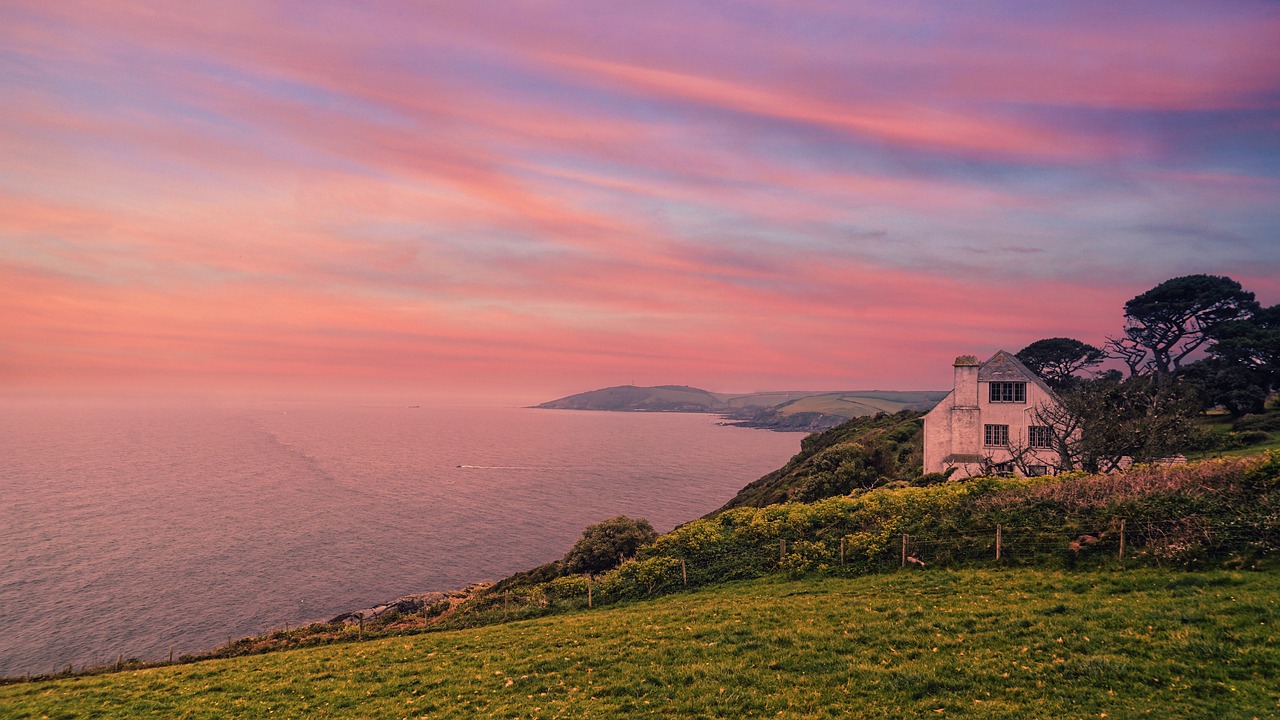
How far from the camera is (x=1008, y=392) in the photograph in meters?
48.7

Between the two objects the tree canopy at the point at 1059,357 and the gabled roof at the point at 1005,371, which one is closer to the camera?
the gabled roof at the point at 1005,371

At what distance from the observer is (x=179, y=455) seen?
190 metres

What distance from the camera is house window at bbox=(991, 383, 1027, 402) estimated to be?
48.2 m

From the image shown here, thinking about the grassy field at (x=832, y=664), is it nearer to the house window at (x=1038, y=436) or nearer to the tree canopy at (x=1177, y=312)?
the house window at (x=1038, y=436)

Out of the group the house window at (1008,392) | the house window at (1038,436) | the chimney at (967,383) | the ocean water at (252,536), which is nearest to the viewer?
the house window at (1038,436)

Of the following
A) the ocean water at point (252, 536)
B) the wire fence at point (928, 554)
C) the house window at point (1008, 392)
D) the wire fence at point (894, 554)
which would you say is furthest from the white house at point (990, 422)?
the ocean water at point (252, 536)

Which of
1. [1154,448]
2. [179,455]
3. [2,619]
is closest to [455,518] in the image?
[2,619]

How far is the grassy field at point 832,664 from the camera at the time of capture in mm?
12578

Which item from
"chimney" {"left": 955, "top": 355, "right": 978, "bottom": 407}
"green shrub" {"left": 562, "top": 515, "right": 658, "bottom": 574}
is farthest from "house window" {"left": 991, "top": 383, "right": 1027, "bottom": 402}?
"green shrub" {"left": 562, "top": 515, "right": 658, "bottom": 574}

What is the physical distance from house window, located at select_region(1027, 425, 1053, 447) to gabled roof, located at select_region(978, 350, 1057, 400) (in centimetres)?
317

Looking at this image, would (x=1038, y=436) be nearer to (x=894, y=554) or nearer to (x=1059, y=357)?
(x=894, y=554)

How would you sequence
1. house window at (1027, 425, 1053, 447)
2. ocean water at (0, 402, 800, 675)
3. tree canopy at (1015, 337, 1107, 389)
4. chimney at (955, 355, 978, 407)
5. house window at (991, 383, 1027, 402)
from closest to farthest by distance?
house window at (1027, 425, 1053, 447) < house window at (991, 383, 1027, 402) < chimney at (955, 355, 978, 407) < ocean water at (0, 402, 800, 675) < tree canopy at (1015, 337, 1107, 389)

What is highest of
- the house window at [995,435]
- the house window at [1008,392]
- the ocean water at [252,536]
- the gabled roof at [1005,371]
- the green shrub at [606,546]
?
the gabled roof at [1005,371]

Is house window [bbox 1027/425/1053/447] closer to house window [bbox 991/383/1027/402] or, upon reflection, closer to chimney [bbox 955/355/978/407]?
house window [bbox 991/383/1027/402]
